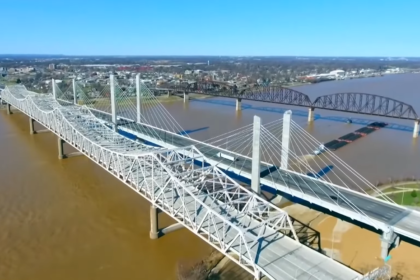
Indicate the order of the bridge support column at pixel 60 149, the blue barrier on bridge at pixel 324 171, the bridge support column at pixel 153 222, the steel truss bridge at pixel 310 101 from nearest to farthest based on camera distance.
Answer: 1. the bridge support column at pixel 153 222
2. the blue barrier on bridge at pixel 324 171
3. the bridge support column at pixel 60 149
4. the steel truss bridge at pixel 310 101

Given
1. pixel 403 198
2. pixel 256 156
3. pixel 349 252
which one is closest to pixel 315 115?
pixel 403 198

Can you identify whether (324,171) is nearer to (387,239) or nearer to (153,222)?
(387,239)

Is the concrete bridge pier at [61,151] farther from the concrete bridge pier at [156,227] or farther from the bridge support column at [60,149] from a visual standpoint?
the concrete bridge pier at [156,227]

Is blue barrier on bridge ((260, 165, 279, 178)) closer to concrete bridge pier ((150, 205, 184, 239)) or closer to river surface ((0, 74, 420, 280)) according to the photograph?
river surface ((0, 74, 420, 280))

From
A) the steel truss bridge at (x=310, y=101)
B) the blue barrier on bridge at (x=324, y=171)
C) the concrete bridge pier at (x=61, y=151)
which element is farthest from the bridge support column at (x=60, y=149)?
the steel truss bridge at (x=310, y=101)

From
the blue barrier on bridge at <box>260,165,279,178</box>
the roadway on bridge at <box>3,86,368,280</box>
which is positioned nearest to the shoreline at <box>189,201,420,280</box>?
the roadway on bridge at <box>3,86,368,280</box>

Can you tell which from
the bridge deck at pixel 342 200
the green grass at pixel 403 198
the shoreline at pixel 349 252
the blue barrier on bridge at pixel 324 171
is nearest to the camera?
the bridge deck at pixel 342 200
